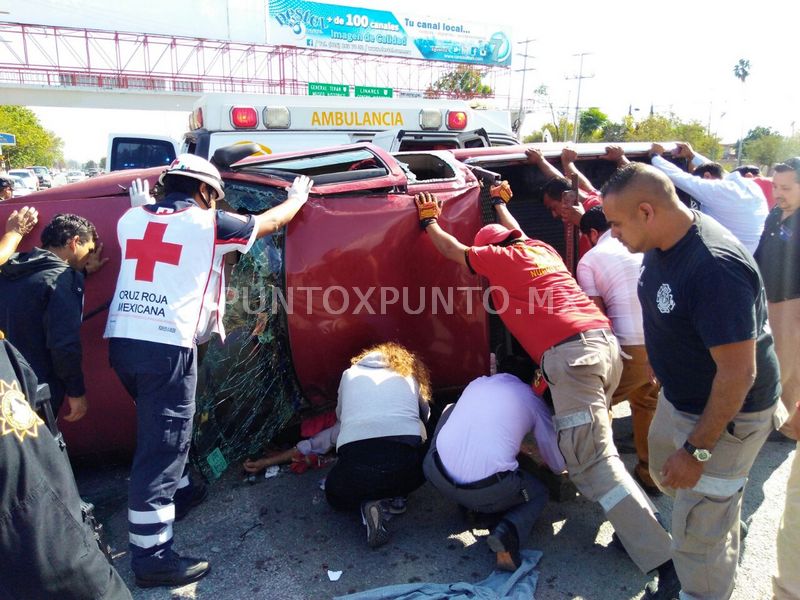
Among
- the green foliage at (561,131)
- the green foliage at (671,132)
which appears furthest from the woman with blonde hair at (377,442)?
the green foliage at (561,131)

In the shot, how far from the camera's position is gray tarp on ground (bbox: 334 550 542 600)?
2.18m

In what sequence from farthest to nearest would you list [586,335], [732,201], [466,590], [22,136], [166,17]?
[22,136]
[166,17]
[732,201]
[586,335]
[466,590]

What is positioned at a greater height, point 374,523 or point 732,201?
point 732,201

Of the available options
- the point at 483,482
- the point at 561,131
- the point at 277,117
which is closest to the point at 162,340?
the point at 483,482

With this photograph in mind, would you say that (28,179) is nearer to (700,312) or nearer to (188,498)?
(188,498)

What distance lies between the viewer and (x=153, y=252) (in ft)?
7.89

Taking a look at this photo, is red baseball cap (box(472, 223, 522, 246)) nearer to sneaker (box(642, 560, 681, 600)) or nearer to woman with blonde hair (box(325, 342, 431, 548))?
woman with blonde hair (box(325, 342, 431, 548))

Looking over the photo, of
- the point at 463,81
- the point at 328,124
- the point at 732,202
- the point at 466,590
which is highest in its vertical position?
the point at 463,81

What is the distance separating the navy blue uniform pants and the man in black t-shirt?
178 centimetres

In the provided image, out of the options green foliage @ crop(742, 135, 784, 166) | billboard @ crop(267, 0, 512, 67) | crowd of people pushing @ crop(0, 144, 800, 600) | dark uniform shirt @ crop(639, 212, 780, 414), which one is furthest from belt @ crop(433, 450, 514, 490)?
green foliage @ crop(742, 135, 784, 166)

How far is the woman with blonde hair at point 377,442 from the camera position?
8.53 ft

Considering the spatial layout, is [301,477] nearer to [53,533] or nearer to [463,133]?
[53,533]

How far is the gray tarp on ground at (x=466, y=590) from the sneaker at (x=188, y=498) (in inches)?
38.7

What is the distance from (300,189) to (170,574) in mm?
1740
